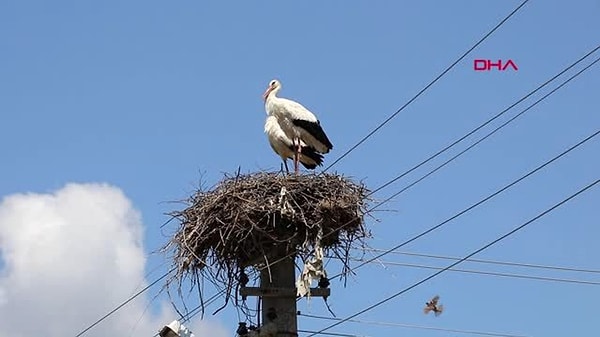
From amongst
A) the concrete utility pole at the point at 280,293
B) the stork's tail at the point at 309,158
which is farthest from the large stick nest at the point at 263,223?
the stork's tail at the point at 309,158

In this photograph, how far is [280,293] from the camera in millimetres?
8797

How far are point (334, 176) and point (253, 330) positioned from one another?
1.96 m

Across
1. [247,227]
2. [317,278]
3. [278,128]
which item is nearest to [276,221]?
[247,227]

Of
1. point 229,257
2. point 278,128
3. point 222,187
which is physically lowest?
point 229,257

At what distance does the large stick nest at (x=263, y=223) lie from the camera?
9.48 meters

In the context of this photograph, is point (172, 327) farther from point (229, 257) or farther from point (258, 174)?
point (258, 174)

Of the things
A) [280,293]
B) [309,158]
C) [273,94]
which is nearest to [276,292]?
[280,293]

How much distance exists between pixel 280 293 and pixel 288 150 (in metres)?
4.49

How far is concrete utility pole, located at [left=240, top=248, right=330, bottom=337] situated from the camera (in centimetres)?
860

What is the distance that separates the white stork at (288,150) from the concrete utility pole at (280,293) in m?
3.99

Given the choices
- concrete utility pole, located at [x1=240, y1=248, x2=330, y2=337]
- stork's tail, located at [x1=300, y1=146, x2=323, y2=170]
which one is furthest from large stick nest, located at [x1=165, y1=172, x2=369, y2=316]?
stork's tail, located at [x1=300, y1=146, x2=323, y2=170]

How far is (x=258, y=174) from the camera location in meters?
10.4

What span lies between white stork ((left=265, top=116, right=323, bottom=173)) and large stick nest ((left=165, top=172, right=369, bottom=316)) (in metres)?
2.95

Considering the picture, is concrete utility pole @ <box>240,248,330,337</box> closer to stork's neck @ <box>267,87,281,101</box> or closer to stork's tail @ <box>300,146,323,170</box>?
stork's tail @ <box>300,146,323,170</box>
